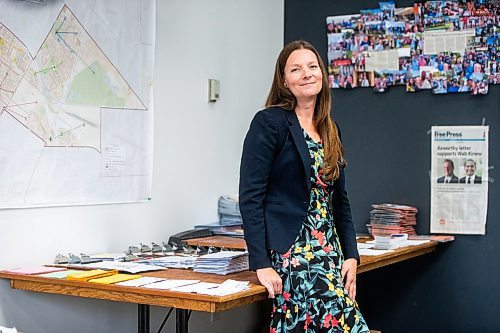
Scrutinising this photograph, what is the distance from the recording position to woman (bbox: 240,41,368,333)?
2637mm

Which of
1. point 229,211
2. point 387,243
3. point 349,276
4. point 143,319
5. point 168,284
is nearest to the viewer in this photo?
point 168,284

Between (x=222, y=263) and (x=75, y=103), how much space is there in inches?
37.0

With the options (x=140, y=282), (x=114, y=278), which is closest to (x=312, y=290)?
(x=140, y=282)

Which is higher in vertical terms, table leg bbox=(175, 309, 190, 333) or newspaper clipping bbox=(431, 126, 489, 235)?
newspaper clipping bbox=(431, 126, 489, 235)

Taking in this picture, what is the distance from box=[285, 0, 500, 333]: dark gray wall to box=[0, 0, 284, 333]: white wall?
0.48 meters

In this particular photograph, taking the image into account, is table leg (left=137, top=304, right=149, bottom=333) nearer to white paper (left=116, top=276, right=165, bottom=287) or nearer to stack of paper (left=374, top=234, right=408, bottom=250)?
white paper (left=116, top=276, right=165, bottom=287)

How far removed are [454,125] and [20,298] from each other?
2.43 m

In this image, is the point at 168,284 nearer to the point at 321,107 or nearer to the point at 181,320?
the point at 181,320

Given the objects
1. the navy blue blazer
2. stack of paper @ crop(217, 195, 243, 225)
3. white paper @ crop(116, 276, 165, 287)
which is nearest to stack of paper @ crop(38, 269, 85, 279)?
white paper @ crop(116, 276, 165, 287)

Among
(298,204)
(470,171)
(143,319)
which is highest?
(470,171)

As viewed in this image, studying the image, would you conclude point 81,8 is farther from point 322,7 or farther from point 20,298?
point 322,7

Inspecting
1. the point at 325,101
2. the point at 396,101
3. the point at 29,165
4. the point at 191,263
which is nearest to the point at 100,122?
the point at 29,165

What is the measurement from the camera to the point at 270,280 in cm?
262

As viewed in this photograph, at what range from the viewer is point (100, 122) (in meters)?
3.45
